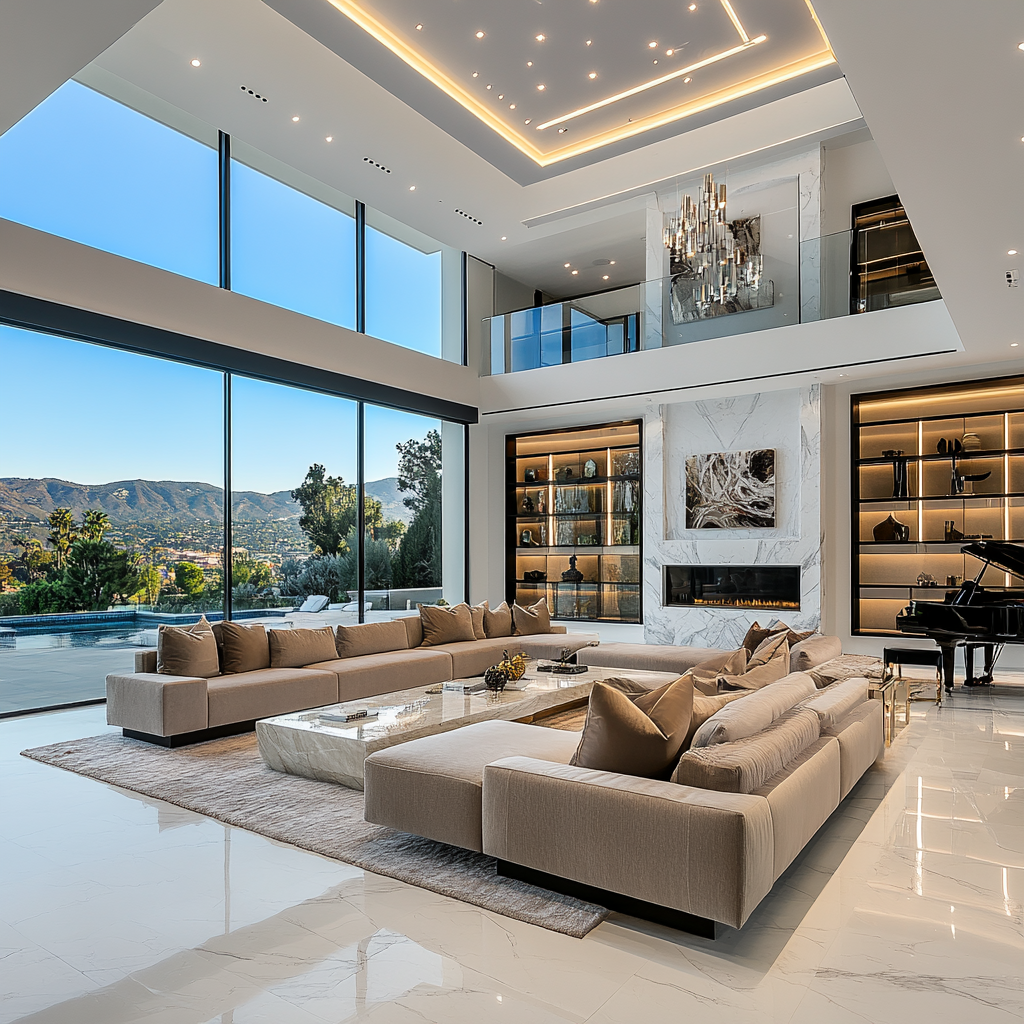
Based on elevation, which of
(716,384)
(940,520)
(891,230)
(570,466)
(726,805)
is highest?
(891,230)

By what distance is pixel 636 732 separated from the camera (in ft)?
9.78

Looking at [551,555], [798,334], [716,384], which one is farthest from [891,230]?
[551,555]

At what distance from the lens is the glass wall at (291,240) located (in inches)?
326

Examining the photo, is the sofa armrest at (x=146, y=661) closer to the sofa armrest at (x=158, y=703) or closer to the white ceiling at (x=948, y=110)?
the sofa armrest at (x=158, y=703)

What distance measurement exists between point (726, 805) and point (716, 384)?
7.45 meters

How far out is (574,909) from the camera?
2896 millimetres

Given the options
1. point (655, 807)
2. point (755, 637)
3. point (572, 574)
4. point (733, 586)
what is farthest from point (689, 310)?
point (655, 807)

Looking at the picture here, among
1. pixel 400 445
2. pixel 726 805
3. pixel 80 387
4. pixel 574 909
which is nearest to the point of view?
pixel 726 805

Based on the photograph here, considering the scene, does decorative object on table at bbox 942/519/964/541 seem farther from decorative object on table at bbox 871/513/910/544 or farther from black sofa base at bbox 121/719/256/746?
black sofa base at bbox 121/719/256/746

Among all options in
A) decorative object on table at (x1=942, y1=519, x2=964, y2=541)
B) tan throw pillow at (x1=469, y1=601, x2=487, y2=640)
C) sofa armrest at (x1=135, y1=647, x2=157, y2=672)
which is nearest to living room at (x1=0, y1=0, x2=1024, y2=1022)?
sofa armrest at (x1=135, y1=647, x2=157, y2=672)

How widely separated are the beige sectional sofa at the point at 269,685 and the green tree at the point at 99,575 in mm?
1289

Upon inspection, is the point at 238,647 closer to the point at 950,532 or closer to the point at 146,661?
the point at 146,661

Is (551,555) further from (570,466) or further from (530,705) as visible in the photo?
(530,705)

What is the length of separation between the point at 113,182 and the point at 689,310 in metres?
6.36
